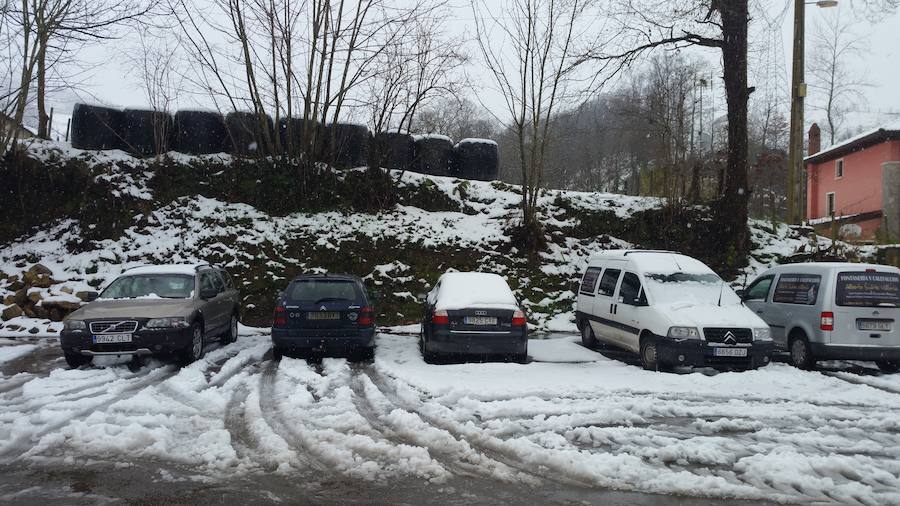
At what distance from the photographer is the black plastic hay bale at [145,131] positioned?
63.9ft

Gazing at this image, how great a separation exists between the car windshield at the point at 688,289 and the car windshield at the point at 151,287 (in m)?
7.82

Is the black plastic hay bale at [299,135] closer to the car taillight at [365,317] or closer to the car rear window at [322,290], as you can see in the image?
the car rear window at [322,290]

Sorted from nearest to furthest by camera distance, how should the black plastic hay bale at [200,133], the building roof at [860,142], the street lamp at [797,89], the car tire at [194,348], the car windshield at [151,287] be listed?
the car tire at [194,348] → the car windshield at [151,287] → the street lamp at [797,89] → the black plastic hay bale at [200,133] → the building roof at [860,142]

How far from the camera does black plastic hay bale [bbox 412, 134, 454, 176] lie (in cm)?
2173

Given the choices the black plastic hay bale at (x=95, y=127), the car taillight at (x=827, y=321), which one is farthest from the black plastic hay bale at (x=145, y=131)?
the car taillight at (x=827, y=321)

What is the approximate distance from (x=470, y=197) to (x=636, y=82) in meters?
10.7

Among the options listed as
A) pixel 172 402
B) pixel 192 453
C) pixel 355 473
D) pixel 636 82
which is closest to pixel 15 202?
pixel 172 402

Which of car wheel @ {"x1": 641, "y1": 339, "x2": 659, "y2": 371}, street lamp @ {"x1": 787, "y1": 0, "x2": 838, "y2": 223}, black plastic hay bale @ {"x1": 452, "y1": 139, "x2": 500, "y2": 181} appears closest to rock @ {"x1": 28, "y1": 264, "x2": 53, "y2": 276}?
black plastic hay bale @ {"x1": 452, "y1": 139, "x2": 500, "y2": 181}

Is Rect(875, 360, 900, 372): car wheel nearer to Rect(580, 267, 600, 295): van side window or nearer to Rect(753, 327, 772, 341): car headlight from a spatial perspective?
Rect(753, 327, 772, 341): car headlight

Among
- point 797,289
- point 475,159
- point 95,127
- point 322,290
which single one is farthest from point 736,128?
point 95,127

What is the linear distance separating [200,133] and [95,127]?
3.05 m

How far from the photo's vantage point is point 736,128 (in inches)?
703

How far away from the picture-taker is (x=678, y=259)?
11086 millimetres

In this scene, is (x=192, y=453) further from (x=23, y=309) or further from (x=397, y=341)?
(x=23, y=309)
